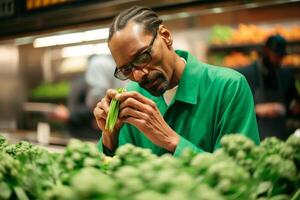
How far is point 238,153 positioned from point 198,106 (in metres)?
0.92

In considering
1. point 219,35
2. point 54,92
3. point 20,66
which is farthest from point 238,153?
point 20,66

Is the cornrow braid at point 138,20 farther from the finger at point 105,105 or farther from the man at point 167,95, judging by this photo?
the finger at point 105,105

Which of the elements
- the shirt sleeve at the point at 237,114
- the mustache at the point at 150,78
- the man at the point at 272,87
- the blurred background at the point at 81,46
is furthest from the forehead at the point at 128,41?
the man at the point at 272,87

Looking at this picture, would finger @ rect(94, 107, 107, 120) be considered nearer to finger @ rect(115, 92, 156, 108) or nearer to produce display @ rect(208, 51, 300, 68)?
finger @ rect(115, 92, 156, 108)

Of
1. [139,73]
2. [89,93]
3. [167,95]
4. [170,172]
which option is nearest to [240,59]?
[89,93]

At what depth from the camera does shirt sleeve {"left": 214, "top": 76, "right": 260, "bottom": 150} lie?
5.84ft

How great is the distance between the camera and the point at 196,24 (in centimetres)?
584

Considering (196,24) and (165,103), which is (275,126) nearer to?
(196,24)

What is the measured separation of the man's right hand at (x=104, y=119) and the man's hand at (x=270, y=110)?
2818 mm

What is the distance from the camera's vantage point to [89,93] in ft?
17.0

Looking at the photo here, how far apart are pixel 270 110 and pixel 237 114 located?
2.78 m

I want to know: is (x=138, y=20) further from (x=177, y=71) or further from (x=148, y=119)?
(x=148, y=119)

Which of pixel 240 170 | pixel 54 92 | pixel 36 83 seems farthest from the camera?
pixel 36 83

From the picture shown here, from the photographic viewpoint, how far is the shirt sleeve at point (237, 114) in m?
1.78
